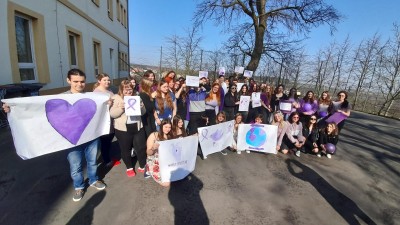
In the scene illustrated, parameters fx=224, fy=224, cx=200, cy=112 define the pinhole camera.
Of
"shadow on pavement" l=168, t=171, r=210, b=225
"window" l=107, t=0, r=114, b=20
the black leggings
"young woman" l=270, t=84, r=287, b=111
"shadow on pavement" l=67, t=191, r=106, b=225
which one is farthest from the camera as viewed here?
"window" l=107, t=0, r=114, b=20

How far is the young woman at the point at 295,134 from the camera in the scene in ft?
18.0

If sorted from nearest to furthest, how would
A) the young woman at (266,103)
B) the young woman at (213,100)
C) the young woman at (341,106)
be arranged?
the young woman at (213,100) → the young woman at (341,106) → the young woman at (266,103)

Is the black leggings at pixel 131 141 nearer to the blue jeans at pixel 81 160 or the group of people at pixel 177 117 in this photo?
the group of people at pixel 177 117

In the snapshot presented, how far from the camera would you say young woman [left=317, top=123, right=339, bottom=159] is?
17.8ft

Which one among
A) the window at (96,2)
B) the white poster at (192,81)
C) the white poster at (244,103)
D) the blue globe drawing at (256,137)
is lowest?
the blue globe drawing at (256,137)

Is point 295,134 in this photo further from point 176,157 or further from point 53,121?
point 53,121

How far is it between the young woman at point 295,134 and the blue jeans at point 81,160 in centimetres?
438

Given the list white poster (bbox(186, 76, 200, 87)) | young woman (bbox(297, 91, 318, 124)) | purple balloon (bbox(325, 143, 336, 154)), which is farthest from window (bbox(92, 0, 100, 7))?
purple balloon (bbox(325, 143, 336, 154))

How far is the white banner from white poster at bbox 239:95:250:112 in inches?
149

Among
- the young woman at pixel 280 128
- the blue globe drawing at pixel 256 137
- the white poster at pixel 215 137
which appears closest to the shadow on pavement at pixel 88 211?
the white poster at pixel 215 137

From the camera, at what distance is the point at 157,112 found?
4250 millimetres

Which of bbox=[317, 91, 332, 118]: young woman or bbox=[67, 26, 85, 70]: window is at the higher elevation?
bbox=[67, 26, 85, 70]: window

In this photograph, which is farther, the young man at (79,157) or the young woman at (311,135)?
the young woman at (311,135)

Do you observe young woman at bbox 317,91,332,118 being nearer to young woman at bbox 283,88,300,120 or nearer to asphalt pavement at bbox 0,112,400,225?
young woman at bbox 283,88,300,120
